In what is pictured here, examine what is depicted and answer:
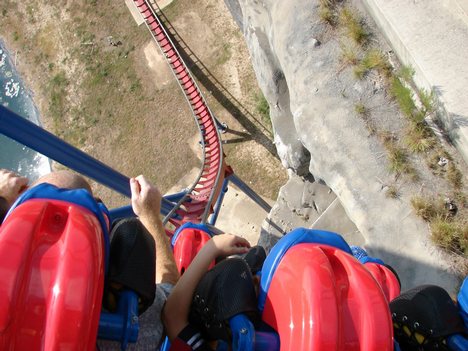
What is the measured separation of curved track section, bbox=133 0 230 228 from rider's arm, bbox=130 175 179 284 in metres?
3.06

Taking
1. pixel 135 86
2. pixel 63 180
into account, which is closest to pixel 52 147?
pixel 63 180

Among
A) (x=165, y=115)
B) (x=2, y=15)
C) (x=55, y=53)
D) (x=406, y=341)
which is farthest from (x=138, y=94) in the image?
(x=406, y=341)

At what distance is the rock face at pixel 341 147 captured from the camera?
14.0ft

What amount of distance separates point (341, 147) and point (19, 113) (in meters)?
9.33

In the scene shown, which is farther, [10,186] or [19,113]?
[19,113]

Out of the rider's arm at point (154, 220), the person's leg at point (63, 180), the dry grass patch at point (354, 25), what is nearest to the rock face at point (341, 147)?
the dry grass patch at point (354, 25)

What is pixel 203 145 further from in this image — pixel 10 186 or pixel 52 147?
pixel 10 186

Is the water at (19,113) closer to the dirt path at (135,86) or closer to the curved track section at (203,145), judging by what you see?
the dirt path at (135,86)

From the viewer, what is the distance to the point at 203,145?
27.7ft

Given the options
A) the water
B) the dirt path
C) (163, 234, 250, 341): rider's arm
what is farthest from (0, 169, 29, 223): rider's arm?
the water

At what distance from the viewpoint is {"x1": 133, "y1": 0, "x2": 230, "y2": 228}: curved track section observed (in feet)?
22.6

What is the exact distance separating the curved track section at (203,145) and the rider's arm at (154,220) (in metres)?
3.06

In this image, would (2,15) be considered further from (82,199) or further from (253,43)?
(82,199)

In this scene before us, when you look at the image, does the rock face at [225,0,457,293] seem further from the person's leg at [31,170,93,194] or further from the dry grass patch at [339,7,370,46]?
the person's leg at [31,170,93,194]
